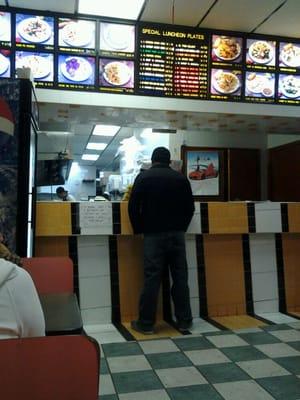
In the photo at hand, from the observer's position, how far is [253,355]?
2.89 metres

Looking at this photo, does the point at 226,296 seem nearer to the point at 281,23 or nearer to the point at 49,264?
the point at 49,264

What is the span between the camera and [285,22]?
4125 mm

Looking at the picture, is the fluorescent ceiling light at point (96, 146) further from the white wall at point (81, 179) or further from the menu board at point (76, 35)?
the menu board at point (76, 35)

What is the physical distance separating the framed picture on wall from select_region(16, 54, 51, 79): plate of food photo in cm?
246

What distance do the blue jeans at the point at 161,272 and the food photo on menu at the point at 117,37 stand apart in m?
1.87

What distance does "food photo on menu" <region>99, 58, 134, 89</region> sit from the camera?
400 cm

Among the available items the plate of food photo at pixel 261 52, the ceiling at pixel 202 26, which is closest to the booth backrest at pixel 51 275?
the ceiling at pixel 202 26

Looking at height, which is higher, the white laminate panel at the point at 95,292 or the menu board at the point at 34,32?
the menu board at the point at 34,32

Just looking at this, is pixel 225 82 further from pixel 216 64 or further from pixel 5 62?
pixel 5 62

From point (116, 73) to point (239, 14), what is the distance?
1285 mm

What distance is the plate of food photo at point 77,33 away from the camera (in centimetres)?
394

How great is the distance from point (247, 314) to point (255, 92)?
7.37 ft

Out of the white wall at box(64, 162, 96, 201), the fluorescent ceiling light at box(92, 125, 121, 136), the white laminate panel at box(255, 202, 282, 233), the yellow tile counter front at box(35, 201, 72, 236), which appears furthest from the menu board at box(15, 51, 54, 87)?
the white wall at box(64, 162, 96, 201)

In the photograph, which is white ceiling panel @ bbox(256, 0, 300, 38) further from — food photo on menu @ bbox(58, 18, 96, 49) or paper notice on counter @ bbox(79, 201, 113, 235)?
paper notice on counter @ bbox(79, 201, 113, 235)
